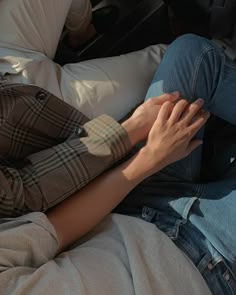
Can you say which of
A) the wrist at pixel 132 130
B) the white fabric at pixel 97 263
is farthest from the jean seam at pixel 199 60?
the white fabric at pixel 97 263

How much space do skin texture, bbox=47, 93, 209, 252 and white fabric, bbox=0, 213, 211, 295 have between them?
0.04 metres

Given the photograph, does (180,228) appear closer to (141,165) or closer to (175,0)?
(141,165)

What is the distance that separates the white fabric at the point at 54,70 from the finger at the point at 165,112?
0.12 metres

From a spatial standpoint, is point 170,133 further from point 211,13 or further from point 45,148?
point 211,13

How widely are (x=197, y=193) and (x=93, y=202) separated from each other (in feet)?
0.63

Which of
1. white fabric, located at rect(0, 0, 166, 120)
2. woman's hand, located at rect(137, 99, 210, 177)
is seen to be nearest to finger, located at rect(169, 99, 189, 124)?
woman's hand, located at rect(137, 99, 210, 177)

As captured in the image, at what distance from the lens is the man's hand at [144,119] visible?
79 centimetres

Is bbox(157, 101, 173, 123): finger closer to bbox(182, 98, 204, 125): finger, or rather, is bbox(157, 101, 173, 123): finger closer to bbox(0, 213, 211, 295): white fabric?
bbox(182, 98, 204, 125): finger

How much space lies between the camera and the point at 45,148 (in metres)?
0.83

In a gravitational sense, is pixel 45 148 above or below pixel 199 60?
below

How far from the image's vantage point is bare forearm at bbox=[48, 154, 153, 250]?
28.7 inches

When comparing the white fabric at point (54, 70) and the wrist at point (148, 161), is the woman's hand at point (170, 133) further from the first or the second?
the white fabric at point (54, 70)

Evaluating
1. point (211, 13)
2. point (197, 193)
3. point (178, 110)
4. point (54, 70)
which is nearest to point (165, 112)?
point (178, 110)

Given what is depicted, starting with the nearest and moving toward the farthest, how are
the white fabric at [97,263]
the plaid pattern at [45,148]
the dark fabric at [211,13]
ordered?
the white fabric at [97,263] → the plaid pattern at [45,148] → the dark fabric at [211,13]
